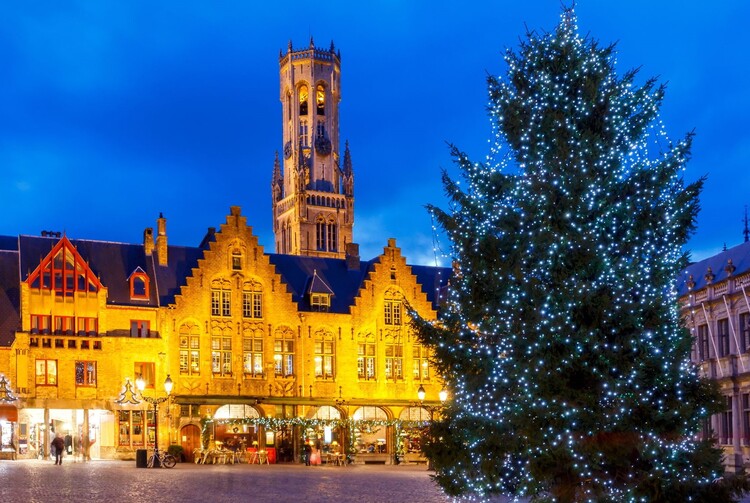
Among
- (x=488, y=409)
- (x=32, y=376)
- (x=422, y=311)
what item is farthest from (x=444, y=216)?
(x=422, y=311)

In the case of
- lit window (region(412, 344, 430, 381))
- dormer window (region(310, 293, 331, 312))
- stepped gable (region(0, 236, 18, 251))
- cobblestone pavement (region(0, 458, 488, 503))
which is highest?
stepped gable (region(0, 236, 18, 251))

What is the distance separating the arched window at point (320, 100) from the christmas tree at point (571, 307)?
111 m

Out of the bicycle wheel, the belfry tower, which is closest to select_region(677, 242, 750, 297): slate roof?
the bicycle wheel

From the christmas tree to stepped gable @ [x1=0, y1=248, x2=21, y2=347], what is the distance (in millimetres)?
37818

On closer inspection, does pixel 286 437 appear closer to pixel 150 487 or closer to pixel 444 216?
pixel 150 487

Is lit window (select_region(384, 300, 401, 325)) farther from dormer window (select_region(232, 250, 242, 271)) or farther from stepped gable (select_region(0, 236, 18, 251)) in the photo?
stepped gable (select_region(0, 236, 18, 251))

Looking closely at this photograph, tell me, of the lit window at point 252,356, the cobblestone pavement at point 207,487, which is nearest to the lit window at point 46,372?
the lit window at point 252,356

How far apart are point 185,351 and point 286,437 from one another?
710cm

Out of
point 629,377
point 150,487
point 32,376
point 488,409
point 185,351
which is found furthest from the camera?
point 185,351

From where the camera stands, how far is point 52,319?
184 feet

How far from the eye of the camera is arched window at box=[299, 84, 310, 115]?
13325 cm

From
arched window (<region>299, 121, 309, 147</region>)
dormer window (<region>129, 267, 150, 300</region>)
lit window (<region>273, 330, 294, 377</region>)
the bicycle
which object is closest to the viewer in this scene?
the bicycle

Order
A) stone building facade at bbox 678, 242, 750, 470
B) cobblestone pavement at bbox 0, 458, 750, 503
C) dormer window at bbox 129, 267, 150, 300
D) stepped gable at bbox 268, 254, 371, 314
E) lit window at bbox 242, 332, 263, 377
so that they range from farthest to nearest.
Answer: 1. stepped gable at bbox 268, 254, 371, 314
2. lit window at bbox 242, 332, 263, 377
3. dormer window at bbox 129, 267, 150, 300
4. stone building facade at bbox 678, 242, 750, 470
5. cobblestone pavement at bbox 0, 458, 750, 503

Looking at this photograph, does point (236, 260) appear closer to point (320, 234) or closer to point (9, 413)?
point (9, 413)
